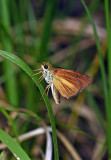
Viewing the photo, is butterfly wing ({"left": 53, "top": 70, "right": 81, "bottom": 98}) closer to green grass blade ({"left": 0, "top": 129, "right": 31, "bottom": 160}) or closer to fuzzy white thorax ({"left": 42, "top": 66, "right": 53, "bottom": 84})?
fuzzy white thorax ({"left": 42, "top": 66, "right": 53, "bottom": 84})

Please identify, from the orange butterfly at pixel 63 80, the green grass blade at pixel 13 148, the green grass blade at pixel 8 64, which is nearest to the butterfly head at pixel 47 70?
the orange butterfly at pixel 63 80

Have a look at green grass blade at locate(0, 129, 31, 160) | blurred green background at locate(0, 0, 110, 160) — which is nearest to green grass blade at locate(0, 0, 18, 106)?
blurred green background at locate(0, 0, 110, 160)

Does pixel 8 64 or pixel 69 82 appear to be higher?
pixel 8 64

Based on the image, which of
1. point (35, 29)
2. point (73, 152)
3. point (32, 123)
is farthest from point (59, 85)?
point (35, 29)

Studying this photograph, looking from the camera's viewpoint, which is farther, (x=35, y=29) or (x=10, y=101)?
(x=35, y=29)

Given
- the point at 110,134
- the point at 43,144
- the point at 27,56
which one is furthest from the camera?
the point at 27,56

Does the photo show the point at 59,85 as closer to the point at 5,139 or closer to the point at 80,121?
the point at 5,139

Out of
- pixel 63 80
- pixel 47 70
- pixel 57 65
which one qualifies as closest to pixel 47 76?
pixel 47 70

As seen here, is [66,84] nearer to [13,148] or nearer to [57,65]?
[13,148]
